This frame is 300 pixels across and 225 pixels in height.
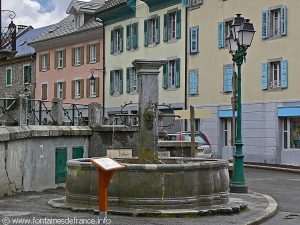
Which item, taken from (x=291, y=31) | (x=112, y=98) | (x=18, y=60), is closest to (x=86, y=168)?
(x=291, y=31)

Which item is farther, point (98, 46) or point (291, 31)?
point (98, 46)

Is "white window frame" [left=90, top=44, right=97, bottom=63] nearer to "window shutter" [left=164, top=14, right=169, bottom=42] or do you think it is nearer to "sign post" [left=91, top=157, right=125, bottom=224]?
"window shutter" [left=164, top=14, right=169, bottom=42]

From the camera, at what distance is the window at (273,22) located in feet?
Result: 103

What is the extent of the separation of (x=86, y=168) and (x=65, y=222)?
2.13 metres

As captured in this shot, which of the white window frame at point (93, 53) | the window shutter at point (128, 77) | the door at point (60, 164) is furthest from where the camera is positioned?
the white window frame at point (93, 53)

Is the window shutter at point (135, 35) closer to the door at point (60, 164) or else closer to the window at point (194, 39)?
the window at point (194, 39)

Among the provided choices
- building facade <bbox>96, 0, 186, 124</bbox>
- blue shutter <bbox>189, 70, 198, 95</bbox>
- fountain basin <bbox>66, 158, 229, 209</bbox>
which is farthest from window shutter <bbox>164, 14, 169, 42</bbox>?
fountain basin <bbox>66, 158, 229, 209</bbox>

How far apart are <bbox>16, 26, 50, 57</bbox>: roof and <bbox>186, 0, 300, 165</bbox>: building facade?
23.0m

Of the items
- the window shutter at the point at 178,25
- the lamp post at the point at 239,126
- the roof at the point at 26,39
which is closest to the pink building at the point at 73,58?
the roof at the point at 26,39

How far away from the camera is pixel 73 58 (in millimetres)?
49750

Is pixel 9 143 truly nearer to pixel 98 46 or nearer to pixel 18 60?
pixel 98 46

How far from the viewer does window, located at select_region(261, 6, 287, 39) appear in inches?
1230

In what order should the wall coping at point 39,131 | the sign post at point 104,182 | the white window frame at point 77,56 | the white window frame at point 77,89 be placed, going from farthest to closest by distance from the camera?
1. the white window frame at point 77,89
2. the white window frame at point 77,56
3. the wall coping at point 39,131
4. the sign post at point 104,182

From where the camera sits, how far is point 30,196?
15.7 meters
